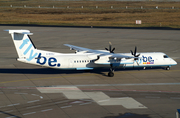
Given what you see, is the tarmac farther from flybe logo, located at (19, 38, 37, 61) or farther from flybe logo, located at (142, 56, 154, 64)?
flybe logo, located at (19, 38, 37, 61)

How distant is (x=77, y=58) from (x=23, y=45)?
6736 millimetres

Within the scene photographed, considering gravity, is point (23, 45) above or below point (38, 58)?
above

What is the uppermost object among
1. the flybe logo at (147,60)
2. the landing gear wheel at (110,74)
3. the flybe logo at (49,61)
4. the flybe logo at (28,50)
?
the flybe logo at (28,50)

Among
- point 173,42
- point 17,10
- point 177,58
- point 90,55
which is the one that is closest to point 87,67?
point 90,55

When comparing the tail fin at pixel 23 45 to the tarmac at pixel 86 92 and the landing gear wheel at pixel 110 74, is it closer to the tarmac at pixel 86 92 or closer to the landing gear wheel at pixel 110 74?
the tarmac at pixel 86 92

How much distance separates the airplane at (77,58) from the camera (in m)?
31.0

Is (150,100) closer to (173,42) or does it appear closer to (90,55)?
(90,55)

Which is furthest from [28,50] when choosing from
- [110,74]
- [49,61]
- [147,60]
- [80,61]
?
[147,60]

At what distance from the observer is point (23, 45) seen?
3100 cm

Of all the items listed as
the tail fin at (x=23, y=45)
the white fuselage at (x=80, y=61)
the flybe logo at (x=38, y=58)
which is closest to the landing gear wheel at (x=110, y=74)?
the white fuselage at (x=80, y=61)

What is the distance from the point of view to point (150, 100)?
83.5 ft

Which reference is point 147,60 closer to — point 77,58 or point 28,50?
point 77,58

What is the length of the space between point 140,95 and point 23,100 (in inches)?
449

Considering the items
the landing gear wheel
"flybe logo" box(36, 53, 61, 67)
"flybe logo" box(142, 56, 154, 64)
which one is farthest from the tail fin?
"flybe logo" box(142, 56, 154, 64)
